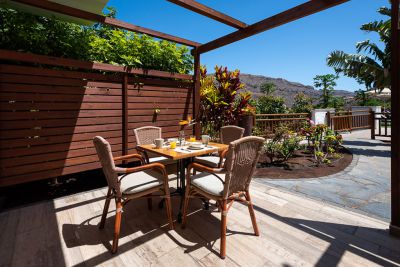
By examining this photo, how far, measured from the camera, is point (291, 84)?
39.0 m

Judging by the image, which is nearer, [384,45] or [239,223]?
[239,223]

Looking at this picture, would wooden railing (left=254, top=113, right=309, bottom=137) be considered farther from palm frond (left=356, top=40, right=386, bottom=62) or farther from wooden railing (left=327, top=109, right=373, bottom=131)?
palm frond (left=356, top=40, right=386, bottom=62)

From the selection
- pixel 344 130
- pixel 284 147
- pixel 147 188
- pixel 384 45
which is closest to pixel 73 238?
pixel 147 188

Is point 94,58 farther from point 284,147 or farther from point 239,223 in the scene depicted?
point 284,147

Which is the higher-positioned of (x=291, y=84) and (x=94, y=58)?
→ (x=291, y=84)

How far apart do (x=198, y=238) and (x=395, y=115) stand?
7.23 feet

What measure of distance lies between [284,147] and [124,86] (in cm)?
369

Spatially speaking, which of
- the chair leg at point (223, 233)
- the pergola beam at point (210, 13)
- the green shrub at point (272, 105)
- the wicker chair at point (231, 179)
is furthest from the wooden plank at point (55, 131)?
the green shrub at point (272, 105)

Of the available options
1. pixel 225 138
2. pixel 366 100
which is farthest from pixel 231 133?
pixel 366 100

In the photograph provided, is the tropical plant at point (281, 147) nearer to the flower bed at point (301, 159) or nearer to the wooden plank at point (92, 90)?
the flower bed at point (301, 159)

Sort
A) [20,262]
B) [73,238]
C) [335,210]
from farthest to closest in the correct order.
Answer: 1. [335,210]
2. [73,238]
3. [20,262]

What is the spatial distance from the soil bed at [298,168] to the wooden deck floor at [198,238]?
114 cm

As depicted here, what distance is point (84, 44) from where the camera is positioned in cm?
321

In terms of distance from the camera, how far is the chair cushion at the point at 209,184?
1.86 meters
